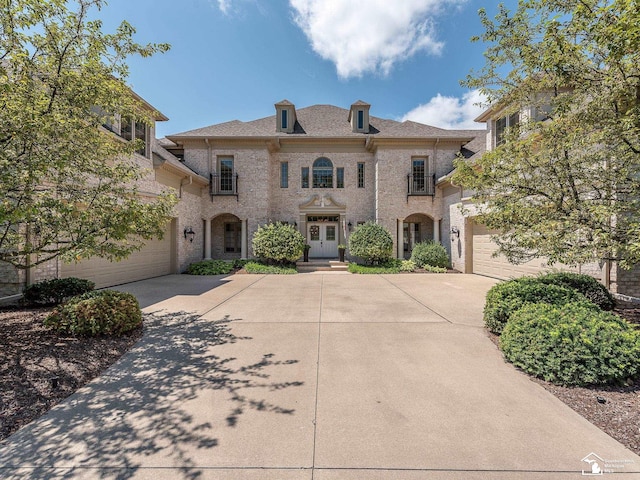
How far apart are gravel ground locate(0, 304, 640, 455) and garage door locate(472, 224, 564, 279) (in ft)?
15.0

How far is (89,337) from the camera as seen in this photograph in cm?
442

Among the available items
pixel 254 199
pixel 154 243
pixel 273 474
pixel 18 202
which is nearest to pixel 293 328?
pixel 273 474

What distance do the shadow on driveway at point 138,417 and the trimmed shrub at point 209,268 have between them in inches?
325

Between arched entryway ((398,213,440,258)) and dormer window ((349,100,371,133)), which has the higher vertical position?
dormer window ((349,100,371,133))

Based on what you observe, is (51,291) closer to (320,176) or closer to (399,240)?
(320,176)

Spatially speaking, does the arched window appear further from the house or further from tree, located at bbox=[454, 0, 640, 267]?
tree, located at bbox=[454, 0, 640, 267]

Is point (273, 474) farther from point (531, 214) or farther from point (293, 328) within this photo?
point (531, 214)

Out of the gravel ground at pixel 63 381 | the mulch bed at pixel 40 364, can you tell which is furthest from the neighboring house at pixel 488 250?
the mulch bed at pixel 40 364

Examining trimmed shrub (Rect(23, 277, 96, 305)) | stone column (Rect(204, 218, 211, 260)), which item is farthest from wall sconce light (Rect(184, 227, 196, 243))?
trimmed shrub (Rect(23, 277, 96, 305))

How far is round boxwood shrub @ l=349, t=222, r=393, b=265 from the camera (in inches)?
495

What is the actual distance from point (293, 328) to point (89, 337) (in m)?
3.36

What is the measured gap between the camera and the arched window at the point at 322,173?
606 inches

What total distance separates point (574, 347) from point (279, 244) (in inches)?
416

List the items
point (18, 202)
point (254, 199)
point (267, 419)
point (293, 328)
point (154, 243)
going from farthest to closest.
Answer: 1. point (254, 199)
2. point (154, 243)
3. point (293, 328)
4. point (18, 202)
5. point (267, 419)
